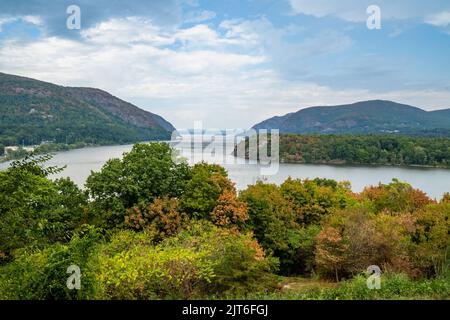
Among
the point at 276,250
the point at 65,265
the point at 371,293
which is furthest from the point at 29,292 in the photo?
the point at 276,250

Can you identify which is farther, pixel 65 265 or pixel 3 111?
pixel 3 111

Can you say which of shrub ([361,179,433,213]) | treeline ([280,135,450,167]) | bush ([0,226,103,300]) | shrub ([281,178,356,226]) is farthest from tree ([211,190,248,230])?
treeline ([280,135,450,167])

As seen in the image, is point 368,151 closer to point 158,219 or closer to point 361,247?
point 158,219

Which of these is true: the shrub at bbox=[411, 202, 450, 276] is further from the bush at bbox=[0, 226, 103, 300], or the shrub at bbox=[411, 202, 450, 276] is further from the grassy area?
the bush at bbox=[0, 226, 103, 300]

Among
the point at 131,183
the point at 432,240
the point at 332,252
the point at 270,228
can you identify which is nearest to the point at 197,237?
the point at 332,252

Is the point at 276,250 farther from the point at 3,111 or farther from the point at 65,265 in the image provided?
the point at 3,111

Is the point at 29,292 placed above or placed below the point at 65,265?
below
